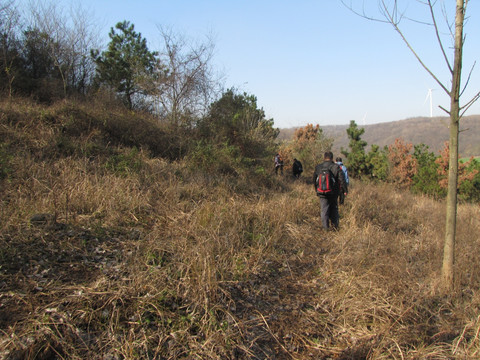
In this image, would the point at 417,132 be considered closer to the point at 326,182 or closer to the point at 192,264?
the point at 326,182

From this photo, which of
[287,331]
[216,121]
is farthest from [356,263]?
[216,121]

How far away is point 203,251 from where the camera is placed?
3.63 m

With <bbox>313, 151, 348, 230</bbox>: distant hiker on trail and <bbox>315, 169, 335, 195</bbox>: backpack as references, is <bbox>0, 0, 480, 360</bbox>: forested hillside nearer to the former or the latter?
<bbox>313, 151, 348, 230</bbox>: distant hiker on trail

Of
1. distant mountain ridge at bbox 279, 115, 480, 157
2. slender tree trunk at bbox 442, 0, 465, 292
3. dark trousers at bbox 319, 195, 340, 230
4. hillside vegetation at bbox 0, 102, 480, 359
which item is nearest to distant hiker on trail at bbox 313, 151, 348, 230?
dark trousers at bbox 319, 195, 340, 230

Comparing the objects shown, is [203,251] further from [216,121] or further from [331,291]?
[216,121]

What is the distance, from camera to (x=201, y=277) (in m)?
3.19

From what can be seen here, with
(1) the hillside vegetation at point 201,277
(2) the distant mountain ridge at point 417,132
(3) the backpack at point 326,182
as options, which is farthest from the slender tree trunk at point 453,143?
(2) the distant mountain ridge at point 417,132

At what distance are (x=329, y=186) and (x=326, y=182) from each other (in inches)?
3.5

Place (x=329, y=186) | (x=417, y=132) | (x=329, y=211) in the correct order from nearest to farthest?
(x=329, y=186), (x=329, y=211), (x=417, y=132)

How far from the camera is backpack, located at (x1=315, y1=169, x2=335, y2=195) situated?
222 inches

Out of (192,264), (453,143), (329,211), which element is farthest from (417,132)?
(192,264)

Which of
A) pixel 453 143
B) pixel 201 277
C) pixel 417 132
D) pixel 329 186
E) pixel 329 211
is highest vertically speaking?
pixel 417 132

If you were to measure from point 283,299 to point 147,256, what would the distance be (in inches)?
63.6

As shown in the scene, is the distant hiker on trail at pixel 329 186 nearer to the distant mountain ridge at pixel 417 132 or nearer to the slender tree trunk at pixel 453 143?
the slender tree trunk at pixel 453 143
